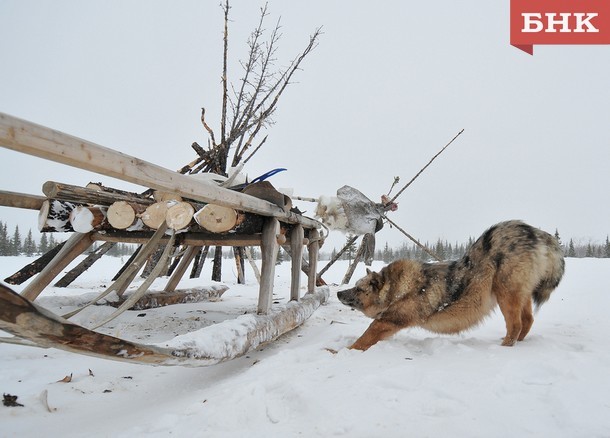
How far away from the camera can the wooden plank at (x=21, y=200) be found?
321cm

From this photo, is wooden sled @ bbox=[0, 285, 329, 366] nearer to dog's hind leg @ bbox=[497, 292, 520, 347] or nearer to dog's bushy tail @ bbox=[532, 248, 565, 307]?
dog's hind leg @ bbox=[497, 292, 520, 347]

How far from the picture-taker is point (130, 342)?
171 centimetres

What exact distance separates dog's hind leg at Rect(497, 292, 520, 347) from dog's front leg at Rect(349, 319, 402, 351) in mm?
855

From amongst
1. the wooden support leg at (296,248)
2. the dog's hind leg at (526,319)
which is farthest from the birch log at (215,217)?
the dog's hind leg at (526,319)

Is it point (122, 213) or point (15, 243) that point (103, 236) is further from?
point (15, 243)

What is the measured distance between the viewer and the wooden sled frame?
136cm

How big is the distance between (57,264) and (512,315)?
4.28 meters

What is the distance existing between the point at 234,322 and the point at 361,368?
1101mm

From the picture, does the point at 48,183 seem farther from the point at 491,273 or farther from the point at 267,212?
the point at 491,273

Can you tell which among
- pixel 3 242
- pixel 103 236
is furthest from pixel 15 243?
pixel 103 236

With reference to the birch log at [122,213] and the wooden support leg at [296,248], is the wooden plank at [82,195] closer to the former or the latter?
the birch log at [122,213]

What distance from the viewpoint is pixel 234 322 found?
9.49ft

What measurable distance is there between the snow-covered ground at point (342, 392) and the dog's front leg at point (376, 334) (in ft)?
0.35

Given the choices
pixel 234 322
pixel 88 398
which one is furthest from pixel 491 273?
pixel 88 398
